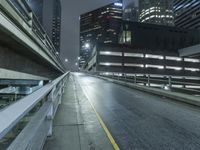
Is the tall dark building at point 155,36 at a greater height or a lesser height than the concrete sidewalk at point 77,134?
greater

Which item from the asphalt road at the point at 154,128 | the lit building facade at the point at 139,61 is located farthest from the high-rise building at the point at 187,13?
the asphalt road at the point at 154,128

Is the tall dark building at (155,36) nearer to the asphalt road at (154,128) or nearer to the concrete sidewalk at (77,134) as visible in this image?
the asphalt road at (154,128)

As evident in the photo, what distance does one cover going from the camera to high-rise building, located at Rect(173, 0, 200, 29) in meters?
147

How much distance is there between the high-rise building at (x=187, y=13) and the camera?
482 ft

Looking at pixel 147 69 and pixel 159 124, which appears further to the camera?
pixel 147 69

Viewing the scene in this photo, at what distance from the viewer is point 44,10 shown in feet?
526

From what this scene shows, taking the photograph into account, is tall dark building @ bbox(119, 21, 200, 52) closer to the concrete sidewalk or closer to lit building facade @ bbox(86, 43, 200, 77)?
lit building facade @ bbox(86, 43, 200, 77)

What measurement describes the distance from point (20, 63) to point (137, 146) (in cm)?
856

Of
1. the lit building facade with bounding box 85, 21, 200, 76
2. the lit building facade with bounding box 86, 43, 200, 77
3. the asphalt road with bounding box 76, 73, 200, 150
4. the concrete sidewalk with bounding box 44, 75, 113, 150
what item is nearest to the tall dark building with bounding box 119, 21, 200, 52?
the lit building facade with bounding box 85, 21, 200, 76

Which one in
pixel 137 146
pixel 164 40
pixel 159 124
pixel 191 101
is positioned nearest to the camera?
pixel 137 146

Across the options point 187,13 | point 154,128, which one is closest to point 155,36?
point 187,13

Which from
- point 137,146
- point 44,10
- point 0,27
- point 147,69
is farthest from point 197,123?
point 44,10

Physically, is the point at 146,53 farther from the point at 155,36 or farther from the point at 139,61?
the point at 155,36

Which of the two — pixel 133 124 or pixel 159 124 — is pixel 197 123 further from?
pixel 133 124
